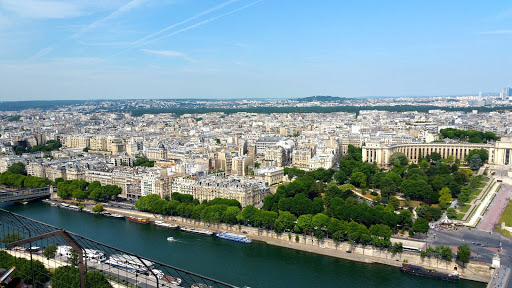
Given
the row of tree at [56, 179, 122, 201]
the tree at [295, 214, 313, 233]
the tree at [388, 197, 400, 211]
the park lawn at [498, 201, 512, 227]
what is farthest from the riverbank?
the row of tree at [56, 179, 122, 201]

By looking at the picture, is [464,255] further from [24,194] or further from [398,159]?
[24,194]

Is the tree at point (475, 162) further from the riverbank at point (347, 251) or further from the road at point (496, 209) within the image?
the riverbank at point (347, 251)

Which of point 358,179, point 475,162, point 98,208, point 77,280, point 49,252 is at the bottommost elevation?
point 98,208

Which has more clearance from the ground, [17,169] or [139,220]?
[17,169]

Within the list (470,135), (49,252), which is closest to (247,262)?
(49,252)

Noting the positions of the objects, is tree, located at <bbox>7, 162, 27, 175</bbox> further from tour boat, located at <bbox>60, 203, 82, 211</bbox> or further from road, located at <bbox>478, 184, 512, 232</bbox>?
road, located at <bbox>478, 184, 512, 232</bbox>
